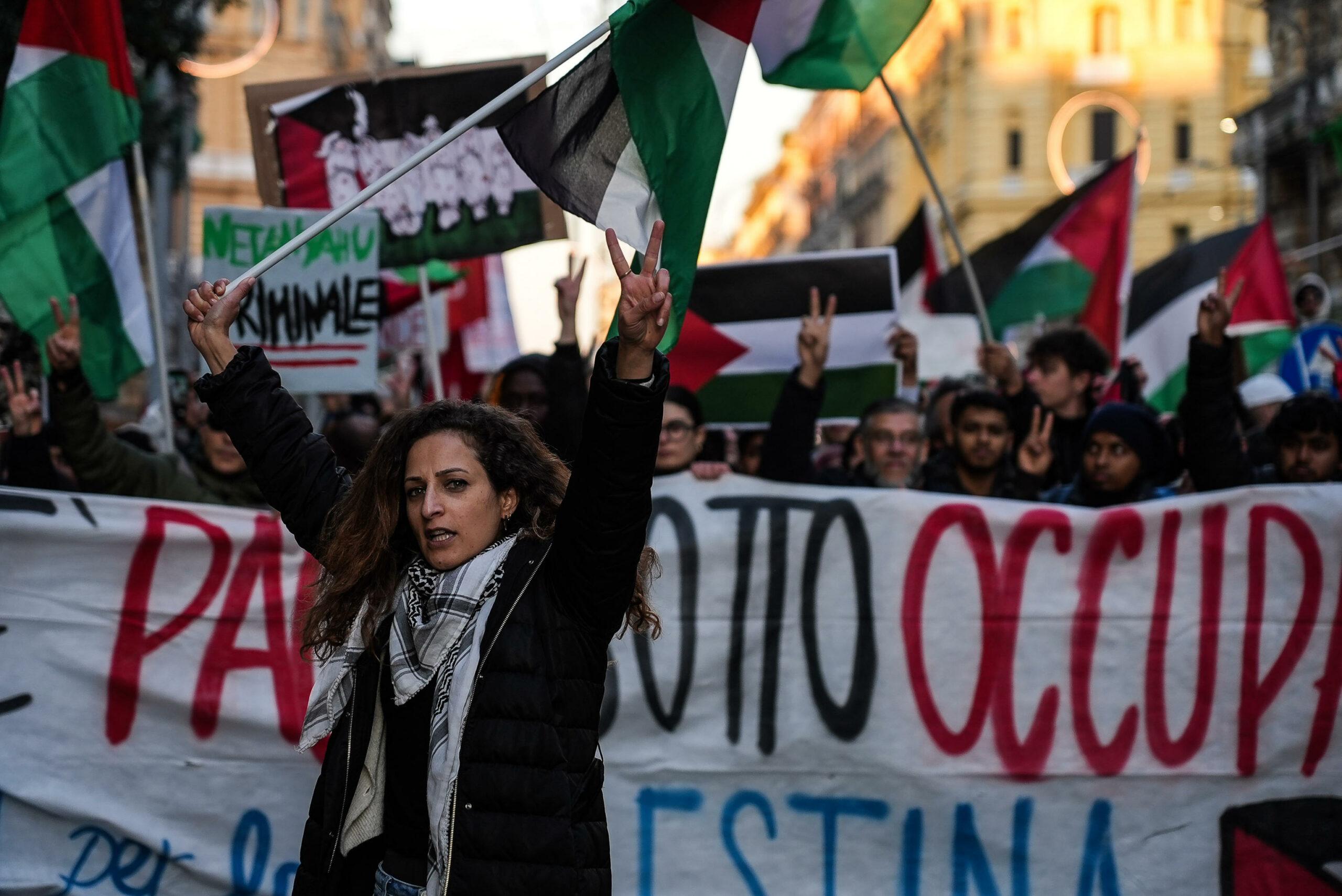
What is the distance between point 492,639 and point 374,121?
161 inches

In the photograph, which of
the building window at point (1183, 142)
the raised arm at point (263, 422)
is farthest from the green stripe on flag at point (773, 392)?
the building window at point (1183, 142)

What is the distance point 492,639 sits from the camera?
2699 millimetres

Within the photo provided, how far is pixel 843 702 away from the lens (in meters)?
4.79

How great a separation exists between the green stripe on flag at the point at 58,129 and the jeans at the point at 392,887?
3.58m

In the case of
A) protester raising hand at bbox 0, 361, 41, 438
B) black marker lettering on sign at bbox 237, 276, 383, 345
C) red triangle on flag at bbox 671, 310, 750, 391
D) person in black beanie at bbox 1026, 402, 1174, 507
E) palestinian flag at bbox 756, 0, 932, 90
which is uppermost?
→ palestinian flag at bbox 756, 0, 932, 90

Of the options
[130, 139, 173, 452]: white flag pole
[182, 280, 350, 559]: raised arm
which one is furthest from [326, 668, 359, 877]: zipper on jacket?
[130, 139, 173, 452]: white flag pole

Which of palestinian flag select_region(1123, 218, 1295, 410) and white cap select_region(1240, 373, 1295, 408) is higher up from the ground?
palestinian flag select_region(1123, 218, 1295, 410)

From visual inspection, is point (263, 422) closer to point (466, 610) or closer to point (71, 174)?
point (466, 610)

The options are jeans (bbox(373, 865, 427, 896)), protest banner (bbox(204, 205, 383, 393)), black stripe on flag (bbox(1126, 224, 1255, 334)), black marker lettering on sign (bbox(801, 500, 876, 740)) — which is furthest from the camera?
black stripe on flag (bbox(1126, 224, 1255, 334))

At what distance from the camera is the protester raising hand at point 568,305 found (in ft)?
17.7

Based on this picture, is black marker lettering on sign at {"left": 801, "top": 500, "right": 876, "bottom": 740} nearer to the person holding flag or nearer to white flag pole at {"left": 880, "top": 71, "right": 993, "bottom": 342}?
white flag pole at {"left": 880, "top": 71, "right": 993, "bottom": 342}

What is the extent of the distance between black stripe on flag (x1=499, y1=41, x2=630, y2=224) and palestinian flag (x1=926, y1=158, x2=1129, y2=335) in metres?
4.50

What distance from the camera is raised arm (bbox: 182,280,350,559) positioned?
2.98m

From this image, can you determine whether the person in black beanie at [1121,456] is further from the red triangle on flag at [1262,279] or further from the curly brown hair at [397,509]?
the red triangle on flag at [1262,279]
